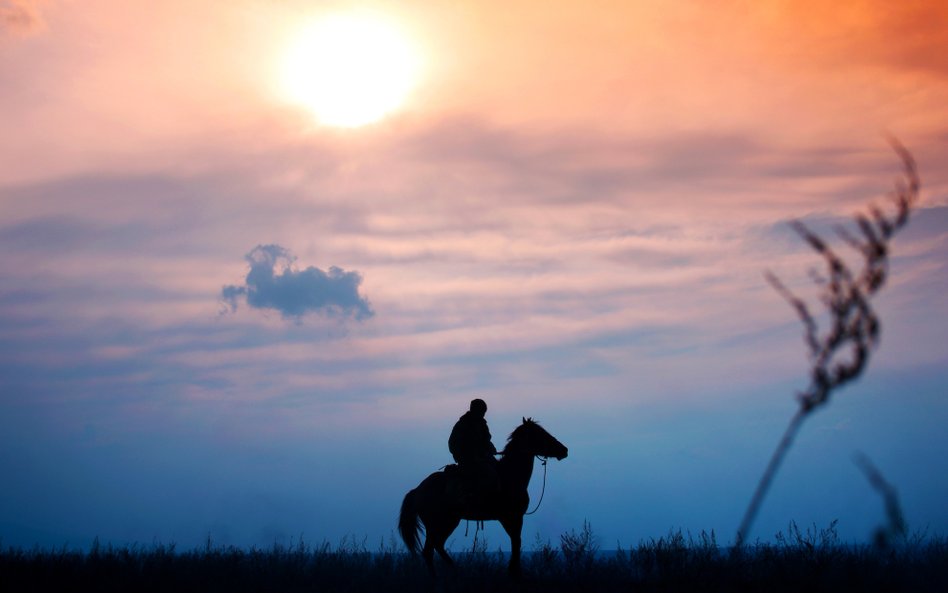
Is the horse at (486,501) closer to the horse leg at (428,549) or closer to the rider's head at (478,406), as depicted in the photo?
the horse leg at (428,549)

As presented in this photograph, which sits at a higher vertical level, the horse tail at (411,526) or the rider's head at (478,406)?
the rider's head at (478,406)

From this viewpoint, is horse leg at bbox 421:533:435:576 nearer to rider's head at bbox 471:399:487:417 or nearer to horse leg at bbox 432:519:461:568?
horse leg at bbox 432:519:461:568

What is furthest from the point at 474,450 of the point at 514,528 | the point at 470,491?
the point at 514,528

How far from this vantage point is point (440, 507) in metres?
14.2

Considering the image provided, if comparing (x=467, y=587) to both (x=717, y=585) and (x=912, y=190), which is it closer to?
(x=717, y=585)

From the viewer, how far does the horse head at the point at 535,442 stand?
14375 millimetres

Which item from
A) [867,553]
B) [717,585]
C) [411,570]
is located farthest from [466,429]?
[867,553]

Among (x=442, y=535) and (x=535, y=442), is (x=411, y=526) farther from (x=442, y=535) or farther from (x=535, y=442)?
(x=535, y=442)

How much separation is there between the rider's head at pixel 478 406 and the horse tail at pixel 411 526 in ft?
6.55

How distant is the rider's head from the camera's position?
543 inches

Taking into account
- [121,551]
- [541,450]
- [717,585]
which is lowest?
[717,585]

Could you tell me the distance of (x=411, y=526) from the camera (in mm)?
14547

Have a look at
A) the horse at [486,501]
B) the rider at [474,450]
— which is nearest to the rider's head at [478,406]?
the rider at [474,450]

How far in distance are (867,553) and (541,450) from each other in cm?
516
